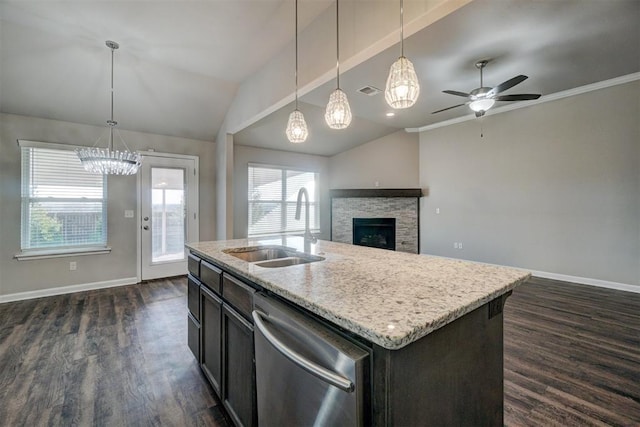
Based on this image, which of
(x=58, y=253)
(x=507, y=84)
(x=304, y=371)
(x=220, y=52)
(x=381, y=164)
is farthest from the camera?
(x=381, y=164)

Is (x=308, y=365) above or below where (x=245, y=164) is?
below

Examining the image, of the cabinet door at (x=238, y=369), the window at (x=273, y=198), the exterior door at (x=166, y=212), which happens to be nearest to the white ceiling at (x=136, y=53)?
the exterior door at (x=166, y=212)

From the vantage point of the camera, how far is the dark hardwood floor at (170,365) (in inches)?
66.4

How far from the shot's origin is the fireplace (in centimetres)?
644

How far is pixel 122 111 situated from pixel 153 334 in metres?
3.20

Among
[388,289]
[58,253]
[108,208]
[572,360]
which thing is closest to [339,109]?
[388,289]

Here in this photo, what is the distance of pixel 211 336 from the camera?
1807 mm

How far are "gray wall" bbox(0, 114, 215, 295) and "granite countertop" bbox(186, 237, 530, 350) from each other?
12.1ft

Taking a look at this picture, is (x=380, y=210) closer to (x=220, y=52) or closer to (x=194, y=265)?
(x=220, y=52)

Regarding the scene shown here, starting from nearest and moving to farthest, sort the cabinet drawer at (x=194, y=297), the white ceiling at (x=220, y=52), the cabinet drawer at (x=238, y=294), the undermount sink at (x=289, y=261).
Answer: the cabinet drawer at (x=238, y=294) → the undermount sink at (x=289, y=261) → the cabinet drawer at (x=194, y=297) → the white ceiling at (x=220, y=52)

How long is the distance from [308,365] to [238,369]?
808 millimetres

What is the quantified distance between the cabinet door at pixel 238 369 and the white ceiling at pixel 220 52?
2.75m

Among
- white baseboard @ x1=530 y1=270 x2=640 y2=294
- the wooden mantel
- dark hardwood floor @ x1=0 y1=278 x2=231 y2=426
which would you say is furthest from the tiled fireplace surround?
dark hardwood floor @ x1=0 y1=278 x2=231 y2=426

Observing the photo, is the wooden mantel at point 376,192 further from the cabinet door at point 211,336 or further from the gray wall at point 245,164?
the cabinet door at point 211,336
